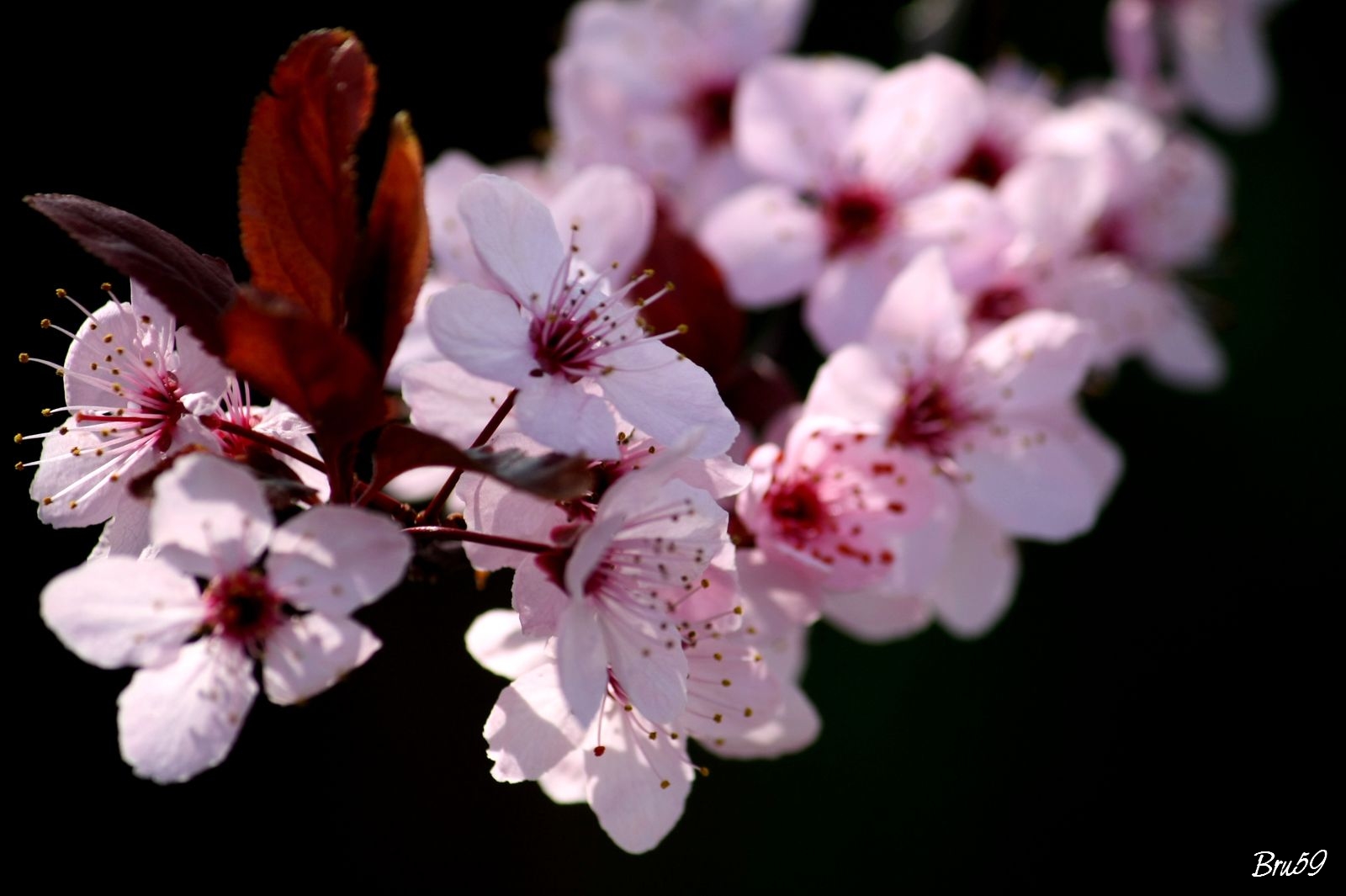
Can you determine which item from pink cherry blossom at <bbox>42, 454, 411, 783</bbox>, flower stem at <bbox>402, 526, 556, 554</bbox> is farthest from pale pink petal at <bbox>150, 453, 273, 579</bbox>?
flower stem at <bbox>402, 526, 556, 554</bbox>

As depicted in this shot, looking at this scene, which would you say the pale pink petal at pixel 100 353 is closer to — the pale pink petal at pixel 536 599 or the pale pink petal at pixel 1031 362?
the pale pink petal at pixel 536 599

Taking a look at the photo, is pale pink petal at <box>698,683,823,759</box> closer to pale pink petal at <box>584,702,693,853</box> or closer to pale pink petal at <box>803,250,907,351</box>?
pale pink petal at <box>584,702,693,853</box>

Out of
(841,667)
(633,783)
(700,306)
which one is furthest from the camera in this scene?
(841,667)

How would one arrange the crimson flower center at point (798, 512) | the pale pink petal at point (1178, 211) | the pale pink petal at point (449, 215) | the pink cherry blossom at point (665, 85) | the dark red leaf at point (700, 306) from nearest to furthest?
the crimson flower center at point (798, 512)
the dark red leaf at point (700, 306)
the pale pink petal at point (449, 215)
the pink cherry blossom at point (665, 85)
the pale pink petal at point (1178, 211)

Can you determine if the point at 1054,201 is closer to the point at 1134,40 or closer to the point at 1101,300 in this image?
the point at 1101,300

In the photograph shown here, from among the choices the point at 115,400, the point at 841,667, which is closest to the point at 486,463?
the point at 115,400

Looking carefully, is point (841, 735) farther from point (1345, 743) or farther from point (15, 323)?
point (15, 323)

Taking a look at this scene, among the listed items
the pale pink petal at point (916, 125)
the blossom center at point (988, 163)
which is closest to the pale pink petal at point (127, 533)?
the pale pink petal at point (916, 125)
